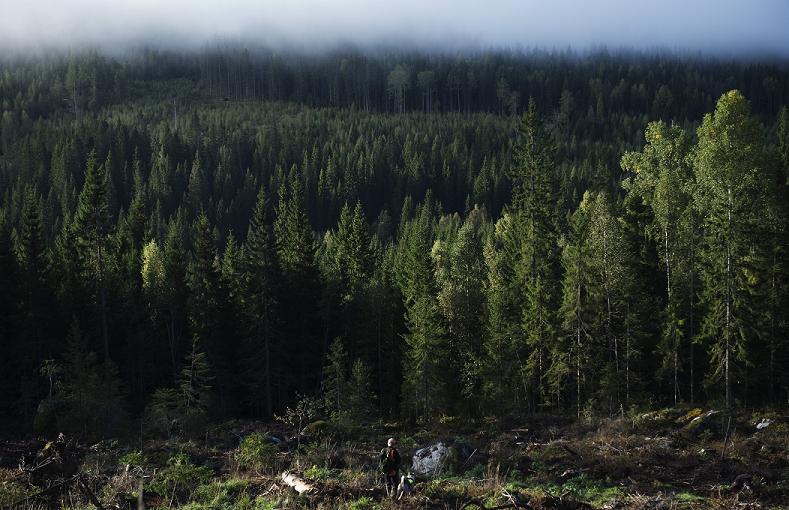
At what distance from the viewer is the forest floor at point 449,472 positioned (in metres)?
14.2

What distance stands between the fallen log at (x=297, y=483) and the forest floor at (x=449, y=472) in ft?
0.50

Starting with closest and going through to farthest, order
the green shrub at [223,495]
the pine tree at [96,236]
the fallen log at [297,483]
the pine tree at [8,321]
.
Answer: the green shrub at [223,495], the fallen log at [297,483], the pine tree at [8,321], the pine tree at [96,236]

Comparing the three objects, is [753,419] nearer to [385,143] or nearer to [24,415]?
[24,415]

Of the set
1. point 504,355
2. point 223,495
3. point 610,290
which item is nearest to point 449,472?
point 223,495

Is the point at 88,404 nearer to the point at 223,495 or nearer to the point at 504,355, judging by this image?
the point at 223,495

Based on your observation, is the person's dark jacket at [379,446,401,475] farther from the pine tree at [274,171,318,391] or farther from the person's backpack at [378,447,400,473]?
the pine tree at [274,171,318,391]

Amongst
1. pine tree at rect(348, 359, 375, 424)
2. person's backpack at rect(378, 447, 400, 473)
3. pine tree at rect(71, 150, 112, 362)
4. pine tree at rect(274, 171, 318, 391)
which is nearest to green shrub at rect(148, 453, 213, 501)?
person's backpack at rect(378, 447, 400, 473)

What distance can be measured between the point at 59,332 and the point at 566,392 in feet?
124

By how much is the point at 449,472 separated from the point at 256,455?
598 cm

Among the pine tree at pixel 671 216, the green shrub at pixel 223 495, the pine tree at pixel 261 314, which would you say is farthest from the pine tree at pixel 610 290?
the pine tree at pixel 261 314

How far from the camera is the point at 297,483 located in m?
15.4

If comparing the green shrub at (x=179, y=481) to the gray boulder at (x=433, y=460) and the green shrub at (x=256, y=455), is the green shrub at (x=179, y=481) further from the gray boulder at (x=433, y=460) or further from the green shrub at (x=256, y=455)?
the gray boulder at (x=433, y=460)

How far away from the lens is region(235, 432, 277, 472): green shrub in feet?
64.0

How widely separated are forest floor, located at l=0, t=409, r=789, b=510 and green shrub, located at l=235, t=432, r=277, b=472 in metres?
0.04
